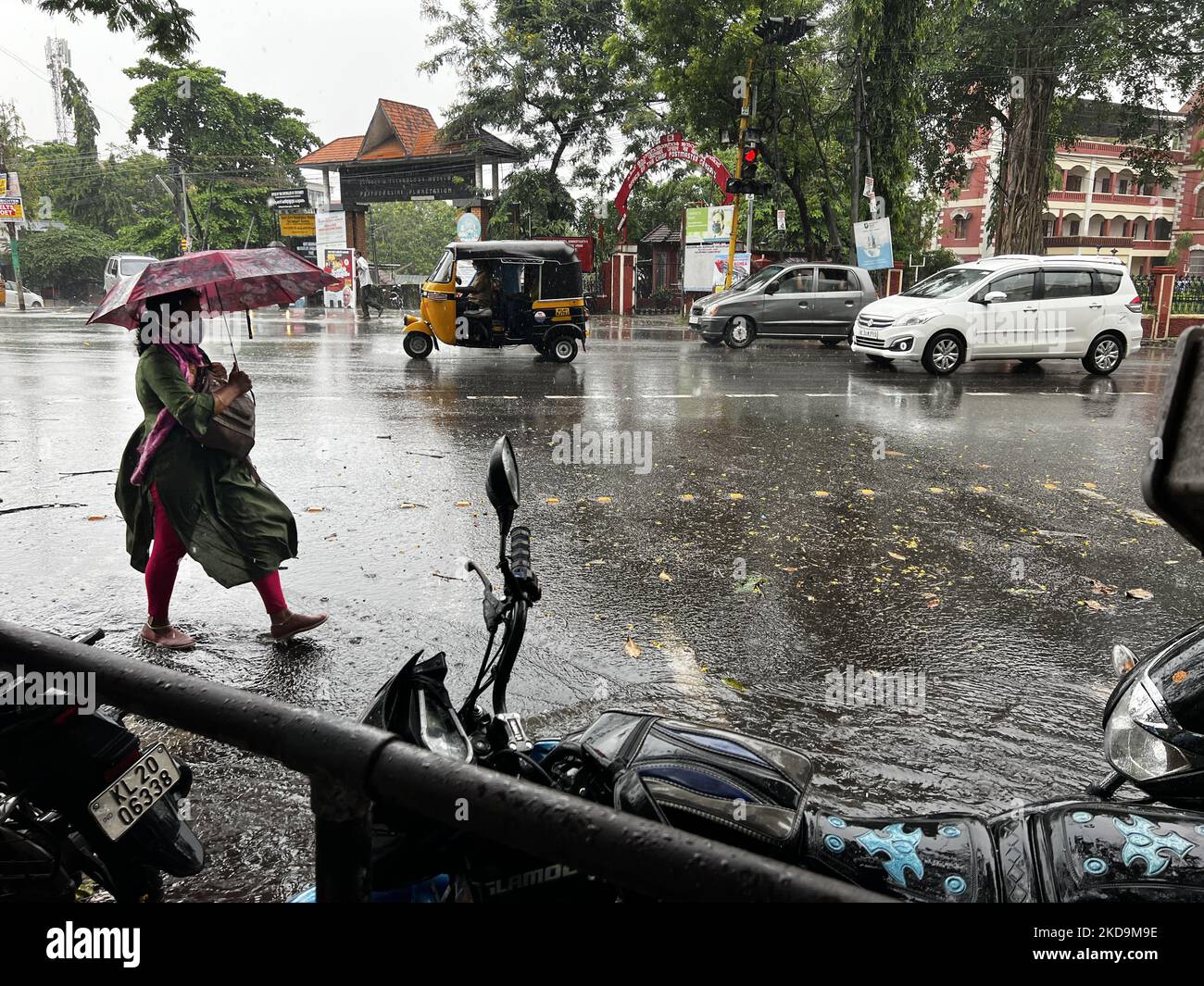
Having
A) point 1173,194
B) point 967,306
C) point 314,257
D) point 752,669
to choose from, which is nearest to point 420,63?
point 314,257

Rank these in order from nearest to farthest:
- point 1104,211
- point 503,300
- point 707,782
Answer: point 707,782, point 503,300, point 1104,211

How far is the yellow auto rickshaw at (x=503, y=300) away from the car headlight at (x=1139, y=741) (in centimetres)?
1481

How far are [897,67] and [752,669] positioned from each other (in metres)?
21.1

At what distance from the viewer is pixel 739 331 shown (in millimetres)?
19250

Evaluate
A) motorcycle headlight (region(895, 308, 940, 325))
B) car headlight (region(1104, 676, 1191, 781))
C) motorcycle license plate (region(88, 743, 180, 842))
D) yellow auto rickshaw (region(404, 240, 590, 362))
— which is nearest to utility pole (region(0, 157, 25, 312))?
yellow auto rickshaw (region(404, 240, 590, 362))

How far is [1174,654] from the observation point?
1.89 meters

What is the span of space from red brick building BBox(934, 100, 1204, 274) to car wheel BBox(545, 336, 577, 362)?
152 feet

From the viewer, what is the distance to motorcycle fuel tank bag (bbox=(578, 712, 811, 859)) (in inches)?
58.9

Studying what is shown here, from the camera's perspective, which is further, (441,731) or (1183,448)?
(441,731)

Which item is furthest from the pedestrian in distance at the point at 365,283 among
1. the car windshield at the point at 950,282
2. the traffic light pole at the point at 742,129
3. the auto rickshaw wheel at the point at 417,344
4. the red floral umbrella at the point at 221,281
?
the red floral umbrella at the point at 221,281

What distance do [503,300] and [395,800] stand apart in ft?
51.0

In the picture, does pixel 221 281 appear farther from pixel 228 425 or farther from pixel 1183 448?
pixel 1183 448

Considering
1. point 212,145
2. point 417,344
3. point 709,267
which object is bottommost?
point 417,344

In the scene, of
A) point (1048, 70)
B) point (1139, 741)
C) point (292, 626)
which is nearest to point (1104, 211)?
point (1048, 70)
